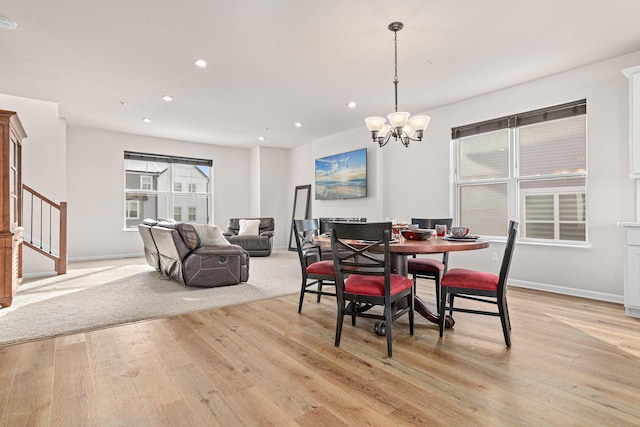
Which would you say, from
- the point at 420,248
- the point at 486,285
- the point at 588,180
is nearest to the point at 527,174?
the point at 588,180

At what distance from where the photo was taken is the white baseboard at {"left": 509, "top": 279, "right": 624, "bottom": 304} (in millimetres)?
3582

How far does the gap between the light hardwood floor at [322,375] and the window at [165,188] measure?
550 cm

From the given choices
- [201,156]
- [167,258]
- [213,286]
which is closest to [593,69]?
[213,286]

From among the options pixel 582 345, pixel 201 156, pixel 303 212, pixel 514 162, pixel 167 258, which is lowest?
pixel 582 345

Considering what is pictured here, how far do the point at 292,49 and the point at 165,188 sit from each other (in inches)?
224

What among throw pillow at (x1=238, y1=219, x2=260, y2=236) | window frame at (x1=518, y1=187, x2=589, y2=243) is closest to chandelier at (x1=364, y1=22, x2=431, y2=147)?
window frame at (x1=518, y1=187, x2=589, y2=243)

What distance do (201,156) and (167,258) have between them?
14.1 feet

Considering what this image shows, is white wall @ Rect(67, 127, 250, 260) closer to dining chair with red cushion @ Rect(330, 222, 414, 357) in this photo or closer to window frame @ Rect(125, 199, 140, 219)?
window frame @ Rect(125, 199, 140, 219)

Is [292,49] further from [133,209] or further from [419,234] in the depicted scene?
[133,209]

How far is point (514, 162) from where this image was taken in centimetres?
454

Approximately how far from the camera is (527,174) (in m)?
4.43

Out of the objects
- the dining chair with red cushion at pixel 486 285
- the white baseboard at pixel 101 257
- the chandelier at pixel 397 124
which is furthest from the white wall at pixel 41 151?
the dining chair with red cushion at pixel 486 285

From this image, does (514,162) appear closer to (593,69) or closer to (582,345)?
(593,69)

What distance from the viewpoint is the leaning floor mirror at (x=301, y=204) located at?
8281 millimetres
